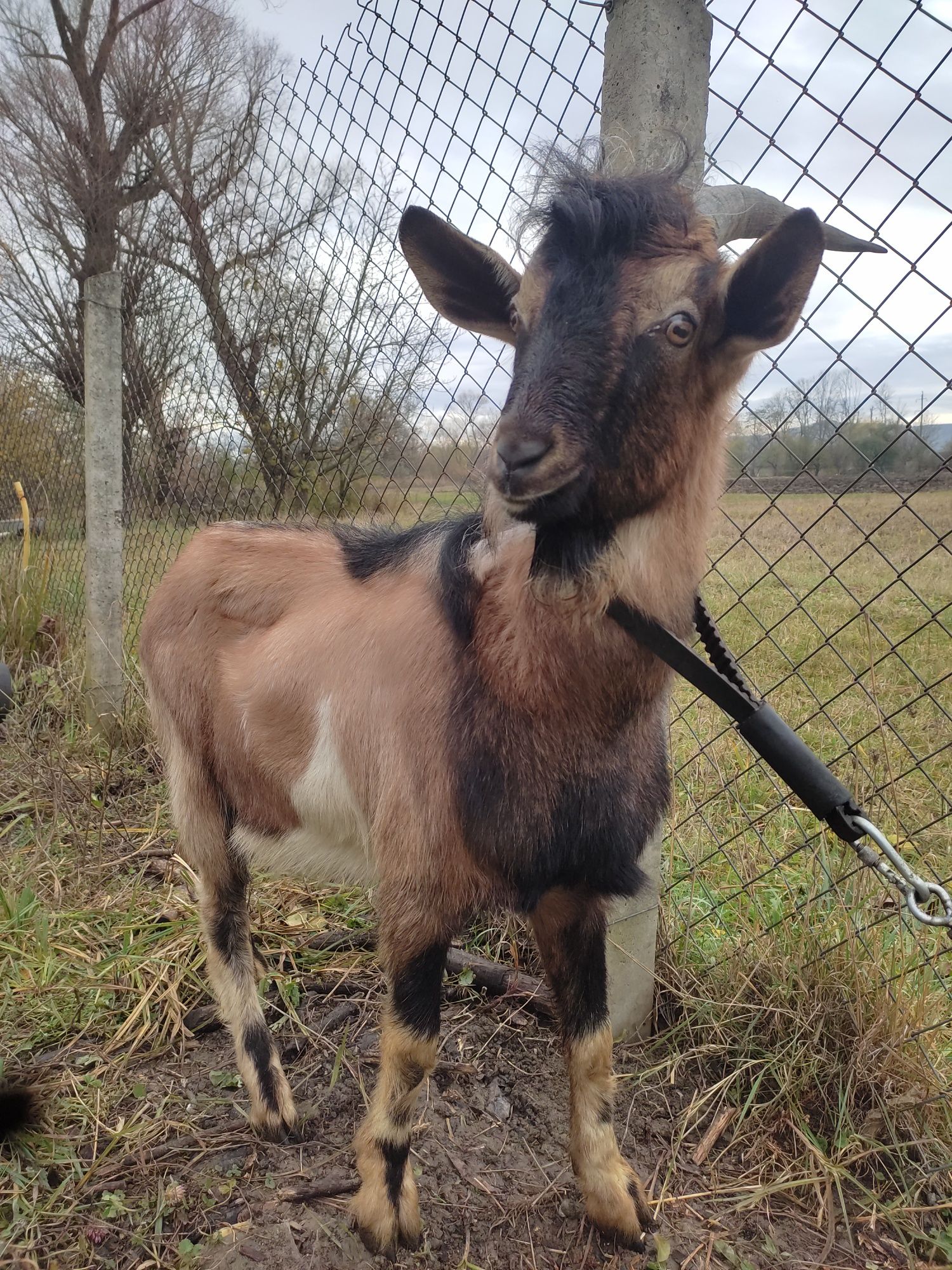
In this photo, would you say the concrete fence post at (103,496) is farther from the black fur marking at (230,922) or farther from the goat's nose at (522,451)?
the goat's nose at (522,451)

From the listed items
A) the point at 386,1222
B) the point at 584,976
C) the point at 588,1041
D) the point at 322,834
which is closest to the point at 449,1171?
the point at 386,1222

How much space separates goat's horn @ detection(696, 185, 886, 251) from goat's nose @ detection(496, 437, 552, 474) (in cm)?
73

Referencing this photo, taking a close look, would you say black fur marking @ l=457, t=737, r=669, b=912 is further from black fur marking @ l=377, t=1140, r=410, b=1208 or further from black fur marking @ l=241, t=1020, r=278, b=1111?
black fur marking @ l=241, t=1020, r=278, b=1111

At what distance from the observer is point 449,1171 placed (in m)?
2.01

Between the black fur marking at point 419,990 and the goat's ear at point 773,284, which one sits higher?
the goat's ear at point 773,284

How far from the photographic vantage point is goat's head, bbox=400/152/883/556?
125 centimetres

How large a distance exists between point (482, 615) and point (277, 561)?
0.87 m

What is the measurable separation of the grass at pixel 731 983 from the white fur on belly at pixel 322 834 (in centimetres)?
69

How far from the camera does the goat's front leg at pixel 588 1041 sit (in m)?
1.87

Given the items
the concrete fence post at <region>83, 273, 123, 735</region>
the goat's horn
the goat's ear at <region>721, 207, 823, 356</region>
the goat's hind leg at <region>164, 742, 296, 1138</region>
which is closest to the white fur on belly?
the goat's hind leg at <region>164, 742, 296, 1138</region>

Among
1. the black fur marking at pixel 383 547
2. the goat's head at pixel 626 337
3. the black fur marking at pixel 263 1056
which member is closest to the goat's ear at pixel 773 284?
the goat's head at pixel 626 337

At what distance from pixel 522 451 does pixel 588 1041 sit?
1490 mm

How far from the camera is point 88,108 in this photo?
9.10 metres

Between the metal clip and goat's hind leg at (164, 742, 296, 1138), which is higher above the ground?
the metal clip
